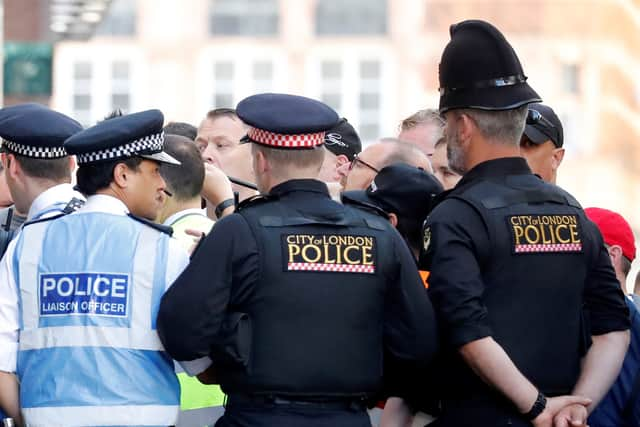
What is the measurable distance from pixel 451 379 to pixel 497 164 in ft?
2.32

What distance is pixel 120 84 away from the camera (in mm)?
40688

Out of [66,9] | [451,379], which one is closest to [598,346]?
[451,379]

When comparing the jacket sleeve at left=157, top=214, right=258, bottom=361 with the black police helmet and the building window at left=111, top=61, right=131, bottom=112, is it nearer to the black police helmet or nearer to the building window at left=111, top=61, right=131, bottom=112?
the black police helmet

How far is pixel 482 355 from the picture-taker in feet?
15.1

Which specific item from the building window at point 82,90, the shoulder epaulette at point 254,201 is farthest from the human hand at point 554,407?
the building window at point 82,90

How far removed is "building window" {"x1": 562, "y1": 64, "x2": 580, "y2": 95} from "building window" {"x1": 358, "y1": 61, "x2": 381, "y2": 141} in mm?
4984

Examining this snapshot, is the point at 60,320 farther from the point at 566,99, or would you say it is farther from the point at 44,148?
the point at 566,99

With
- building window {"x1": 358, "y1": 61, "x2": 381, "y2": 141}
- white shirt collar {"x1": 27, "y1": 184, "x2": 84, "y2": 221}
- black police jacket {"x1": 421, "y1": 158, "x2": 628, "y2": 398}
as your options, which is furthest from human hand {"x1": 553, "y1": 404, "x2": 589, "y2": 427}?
building window {"x1": 358, "y1": 61, "x2": 381, "y2": 141}

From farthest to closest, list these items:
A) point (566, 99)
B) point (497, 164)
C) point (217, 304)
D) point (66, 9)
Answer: point (566, 99) → point (66, 9) → point (497, 164) → point (217, 304)

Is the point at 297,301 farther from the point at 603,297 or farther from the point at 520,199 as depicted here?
the point at 603,297

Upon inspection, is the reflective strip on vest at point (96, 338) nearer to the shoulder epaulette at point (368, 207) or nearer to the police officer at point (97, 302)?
the police officer at point (97, 302)

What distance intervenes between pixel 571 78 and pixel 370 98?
17.9 ft

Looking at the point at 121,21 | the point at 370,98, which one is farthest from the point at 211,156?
the point at 121,21

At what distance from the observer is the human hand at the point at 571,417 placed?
4680 millimetres
